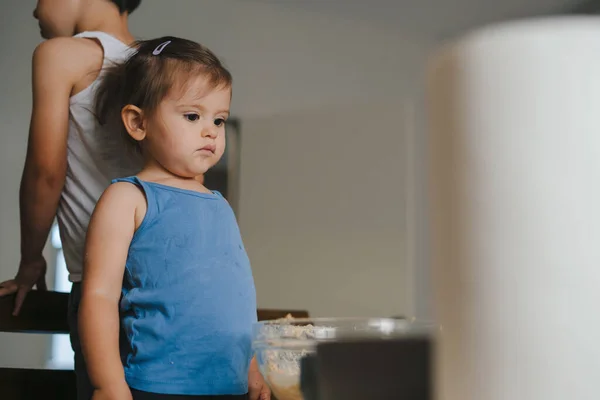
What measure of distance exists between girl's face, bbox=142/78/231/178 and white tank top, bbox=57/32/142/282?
8 cm

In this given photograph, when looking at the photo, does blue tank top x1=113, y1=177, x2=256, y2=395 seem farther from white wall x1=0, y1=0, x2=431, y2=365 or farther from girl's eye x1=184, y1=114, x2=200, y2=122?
white wall x1=0, y1=0, x2=431, y2=365

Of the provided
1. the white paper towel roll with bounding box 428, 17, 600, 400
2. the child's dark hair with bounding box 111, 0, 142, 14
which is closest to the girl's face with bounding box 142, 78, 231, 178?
the child's dark hair with bounding box 111, 0, 142, 14

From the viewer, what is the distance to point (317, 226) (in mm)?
1131

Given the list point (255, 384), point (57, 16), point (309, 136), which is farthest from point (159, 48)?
point (255, 384)

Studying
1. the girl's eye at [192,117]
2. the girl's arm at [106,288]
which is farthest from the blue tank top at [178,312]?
the girl's eye at [192,117]

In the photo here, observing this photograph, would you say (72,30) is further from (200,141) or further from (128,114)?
(200,141)

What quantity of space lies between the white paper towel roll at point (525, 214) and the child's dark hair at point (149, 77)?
0.72 meters

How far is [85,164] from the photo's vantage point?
3.04 feet

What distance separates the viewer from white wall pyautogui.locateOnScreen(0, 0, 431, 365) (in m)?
1.02

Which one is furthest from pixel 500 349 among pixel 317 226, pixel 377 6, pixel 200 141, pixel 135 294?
pixel 377 6

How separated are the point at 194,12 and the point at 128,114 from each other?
0.86ft

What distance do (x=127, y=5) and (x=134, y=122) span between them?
24 centimetres

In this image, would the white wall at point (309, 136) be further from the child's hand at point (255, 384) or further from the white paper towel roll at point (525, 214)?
the white paper towel roll at point (525, 214)

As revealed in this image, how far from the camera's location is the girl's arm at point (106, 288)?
669mm
